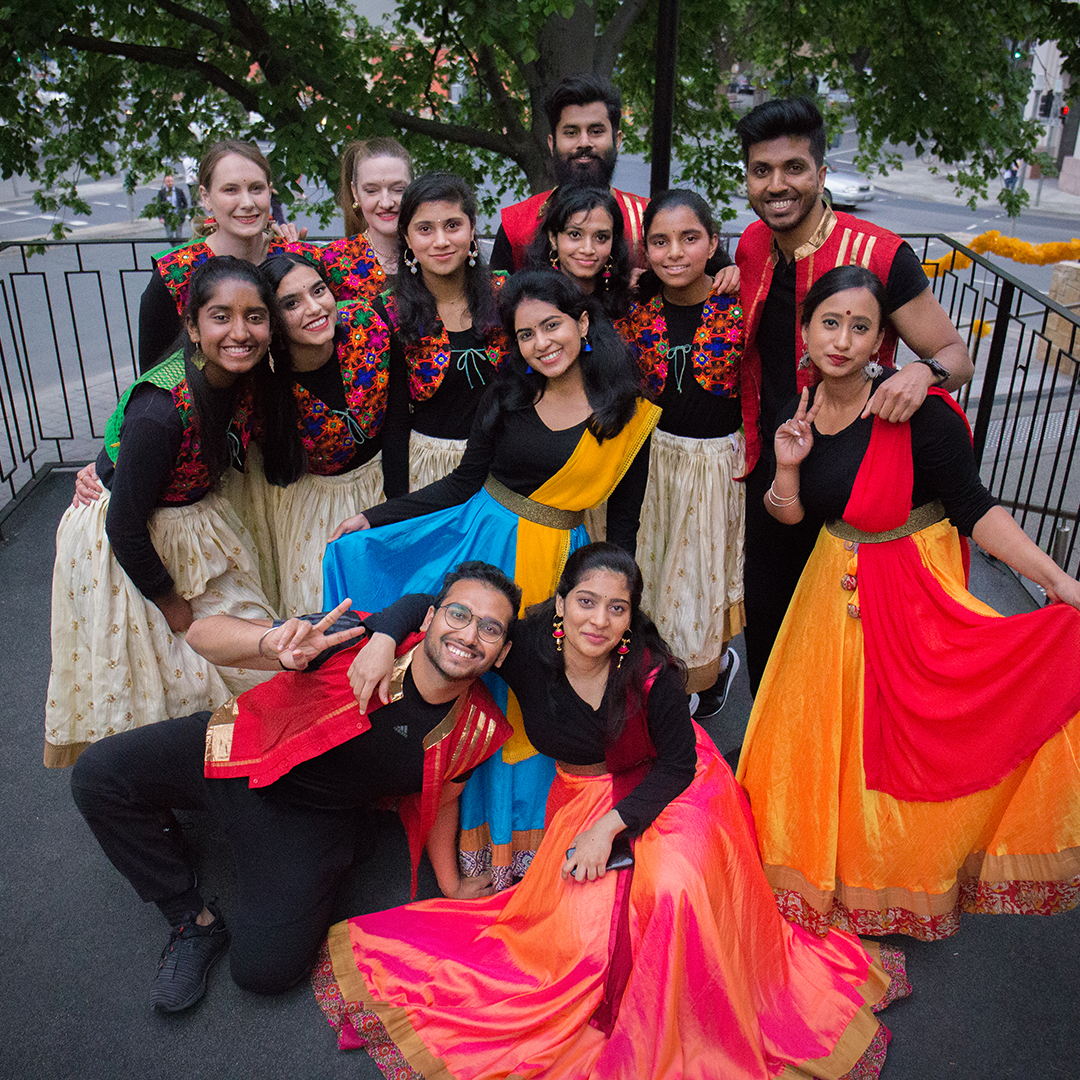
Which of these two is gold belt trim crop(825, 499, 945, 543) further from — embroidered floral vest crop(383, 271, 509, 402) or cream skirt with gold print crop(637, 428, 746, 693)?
embroidered floral vest crop(383, 271, 509, 402)

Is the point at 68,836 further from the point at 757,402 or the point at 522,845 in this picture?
the point at 757,402

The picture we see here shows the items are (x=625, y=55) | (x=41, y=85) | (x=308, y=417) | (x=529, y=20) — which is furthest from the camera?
(x=625, y=55)

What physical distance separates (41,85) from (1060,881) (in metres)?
6.67

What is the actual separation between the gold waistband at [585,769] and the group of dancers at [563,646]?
2 cm

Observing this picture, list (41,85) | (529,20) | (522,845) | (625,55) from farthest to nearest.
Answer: (625,55)
(41,85)
(529,20)
(522,845)

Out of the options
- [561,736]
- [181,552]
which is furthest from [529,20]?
[561,736]

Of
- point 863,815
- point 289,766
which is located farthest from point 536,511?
point 863,815

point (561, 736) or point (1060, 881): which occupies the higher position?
point (561, 736)

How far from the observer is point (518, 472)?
2.88 meters

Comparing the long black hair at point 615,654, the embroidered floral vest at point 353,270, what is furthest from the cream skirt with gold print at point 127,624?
the long black hair at point 615,654

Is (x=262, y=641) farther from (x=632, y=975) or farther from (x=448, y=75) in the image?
(x=448, y=75)

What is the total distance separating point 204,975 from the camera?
2627 mm

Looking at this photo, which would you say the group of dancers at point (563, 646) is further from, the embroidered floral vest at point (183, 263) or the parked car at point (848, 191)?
the parked car at point (848, 191)

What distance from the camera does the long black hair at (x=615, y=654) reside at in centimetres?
249
